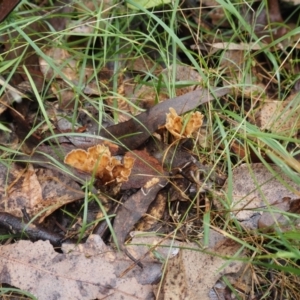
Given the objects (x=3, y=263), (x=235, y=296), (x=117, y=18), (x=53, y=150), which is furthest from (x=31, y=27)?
(x=235, y=296)

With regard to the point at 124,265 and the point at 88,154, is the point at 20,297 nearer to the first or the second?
the point at 124,265

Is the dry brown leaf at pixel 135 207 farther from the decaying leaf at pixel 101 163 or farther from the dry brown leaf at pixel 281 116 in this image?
the dry brown leaf at pixel 281 116

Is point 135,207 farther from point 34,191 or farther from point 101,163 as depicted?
point 34,191

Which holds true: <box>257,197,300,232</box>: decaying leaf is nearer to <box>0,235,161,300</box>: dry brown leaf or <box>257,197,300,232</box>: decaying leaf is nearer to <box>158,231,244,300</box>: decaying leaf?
<box>158,231,244,300</box>: decaying leaf

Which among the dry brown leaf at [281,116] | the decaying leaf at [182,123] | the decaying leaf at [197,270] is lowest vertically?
the decaying leaf at [197,270]

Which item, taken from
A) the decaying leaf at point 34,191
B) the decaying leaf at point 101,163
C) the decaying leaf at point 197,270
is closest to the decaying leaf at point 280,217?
the decaying leaf at point 197,270

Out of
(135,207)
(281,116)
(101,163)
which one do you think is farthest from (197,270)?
(281,116)
